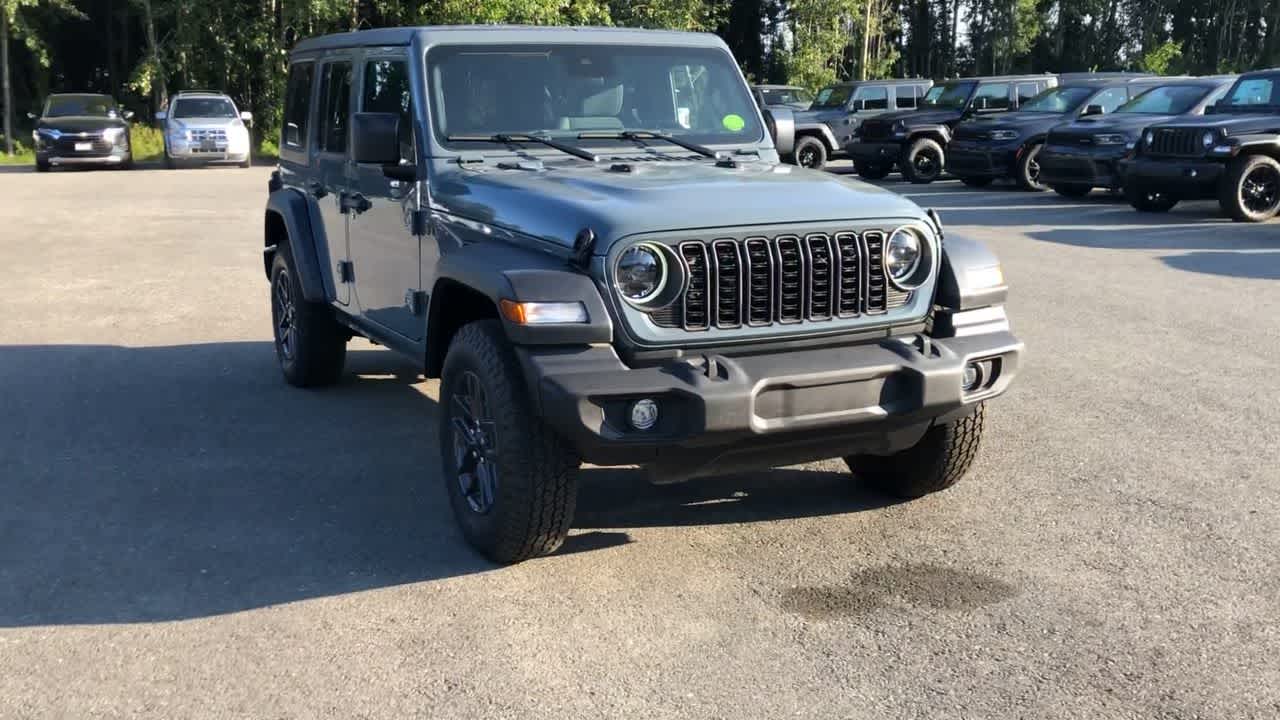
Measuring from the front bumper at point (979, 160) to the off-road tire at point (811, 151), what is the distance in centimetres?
494

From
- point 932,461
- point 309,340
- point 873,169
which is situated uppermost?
point 873,169

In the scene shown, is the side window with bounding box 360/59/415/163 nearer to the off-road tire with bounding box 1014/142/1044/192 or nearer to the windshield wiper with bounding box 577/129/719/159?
the windshield wiper with bounding box 577/129/719/159

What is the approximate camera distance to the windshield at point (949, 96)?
81.1ft

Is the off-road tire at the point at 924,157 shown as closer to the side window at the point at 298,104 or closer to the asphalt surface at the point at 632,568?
the asphalt surface at the point at 632,568

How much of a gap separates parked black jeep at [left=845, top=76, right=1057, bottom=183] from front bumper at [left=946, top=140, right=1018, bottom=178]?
54.5 inches

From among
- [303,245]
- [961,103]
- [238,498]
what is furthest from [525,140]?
[961,103]

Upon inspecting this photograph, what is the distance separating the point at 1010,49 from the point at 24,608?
180ft

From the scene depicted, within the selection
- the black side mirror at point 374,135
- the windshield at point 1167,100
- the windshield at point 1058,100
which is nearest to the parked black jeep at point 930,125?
the windshield at point 1058,100

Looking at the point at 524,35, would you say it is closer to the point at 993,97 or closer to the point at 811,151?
the point at 993,97

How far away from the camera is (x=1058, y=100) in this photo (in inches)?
878

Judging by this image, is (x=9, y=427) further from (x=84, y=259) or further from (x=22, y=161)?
(x=22, y=161)

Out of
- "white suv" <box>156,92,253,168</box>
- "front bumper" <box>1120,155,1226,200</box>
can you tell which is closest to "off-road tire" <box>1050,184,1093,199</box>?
"front bumper" <box>1120,155,1226,200</box>

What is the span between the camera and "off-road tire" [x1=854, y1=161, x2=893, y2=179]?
81.5 ft

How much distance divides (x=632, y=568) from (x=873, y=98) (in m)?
25.3
